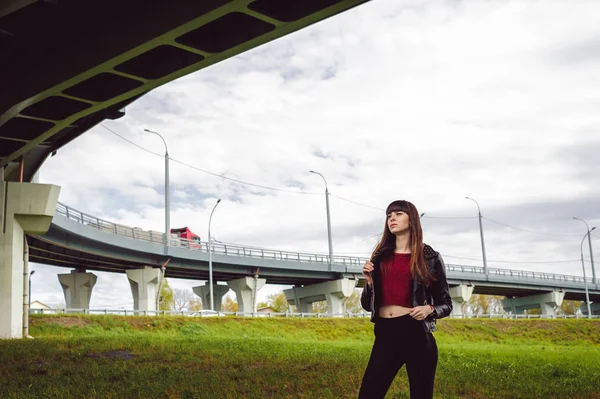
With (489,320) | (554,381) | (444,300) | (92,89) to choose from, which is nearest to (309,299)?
(489,320)

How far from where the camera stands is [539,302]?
3706 inches

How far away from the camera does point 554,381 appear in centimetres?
1173

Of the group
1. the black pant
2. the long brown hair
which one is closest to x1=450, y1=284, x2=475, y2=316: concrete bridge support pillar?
the long brown hair

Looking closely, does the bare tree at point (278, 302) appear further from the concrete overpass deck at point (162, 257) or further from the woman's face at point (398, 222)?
the woman's face at point (398, 222)

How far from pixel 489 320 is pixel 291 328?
21818 millimetres

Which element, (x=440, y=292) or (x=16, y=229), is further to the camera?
(x=16, y=229)

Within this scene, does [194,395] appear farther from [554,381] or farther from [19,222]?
[19,222]

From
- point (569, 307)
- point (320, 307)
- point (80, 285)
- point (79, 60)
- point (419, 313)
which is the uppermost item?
point (79, 60)

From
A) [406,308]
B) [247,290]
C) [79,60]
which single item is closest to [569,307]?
[247,290]

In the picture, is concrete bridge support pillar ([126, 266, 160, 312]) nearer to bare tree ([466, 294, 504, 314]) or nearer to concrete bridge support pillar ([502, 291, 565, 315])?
concrete bridge support pillar ([502, 291, 565, 315])

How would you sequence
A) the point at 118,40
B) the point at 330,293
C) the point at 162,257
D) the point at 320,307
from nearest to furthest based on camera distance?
the point at 118,40 → the point at 162,257 → the point at 330,293 → the point at 320,307

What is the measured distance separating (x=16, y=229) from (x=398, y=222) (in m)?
23.5

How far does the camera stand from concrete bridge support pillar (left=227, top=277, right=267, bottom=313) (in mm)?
58094

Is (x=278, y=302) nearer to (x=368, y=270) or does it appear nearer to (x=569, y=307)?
(x=569, y=307)
